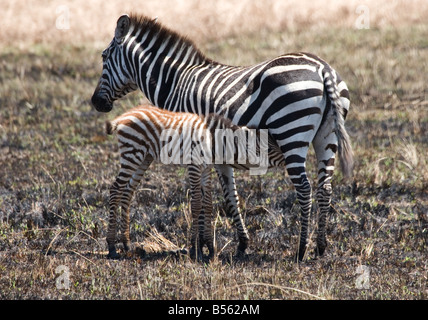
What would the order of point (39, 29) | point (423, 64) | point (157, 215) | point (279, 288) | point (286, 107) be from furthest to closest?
1. point (39, 29)
2. point (423, 64)
3. point (157, 215)
4. point (286, 107)
5. point (279, 288)

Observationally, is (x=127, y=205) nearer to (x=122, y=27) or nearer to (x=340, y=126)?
(x=122, y=27)

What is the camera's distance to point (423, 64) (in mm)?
18594

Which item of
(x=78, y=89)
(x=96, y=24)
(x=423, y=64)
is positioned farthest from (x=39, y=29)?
(x=423, y=64)

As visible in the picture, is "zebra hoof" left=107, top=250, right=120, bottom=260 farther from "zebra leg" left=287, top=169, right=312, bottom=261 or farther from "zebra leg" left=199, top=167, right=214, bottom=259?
"zebra leg" left=287, top=169, right=312, bottom=261

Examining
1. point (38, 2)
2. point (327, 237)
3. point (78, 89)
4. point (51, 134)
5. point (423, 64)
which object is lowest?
point (327, 237)

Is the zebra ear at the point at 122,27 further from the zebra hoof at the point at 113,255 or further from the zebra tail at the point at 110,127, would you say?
the zebra hoof at the point at 113,255

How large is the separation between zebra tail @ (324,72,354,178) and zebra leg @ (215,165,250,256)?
1330mm

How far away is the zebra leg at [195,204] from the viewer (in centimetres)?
770

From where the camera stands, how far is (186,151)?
7.74 meters

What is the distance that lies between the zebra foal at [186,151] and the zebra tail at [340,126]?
707 millimetres

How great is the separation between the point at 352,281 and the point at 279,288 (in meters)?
0.91

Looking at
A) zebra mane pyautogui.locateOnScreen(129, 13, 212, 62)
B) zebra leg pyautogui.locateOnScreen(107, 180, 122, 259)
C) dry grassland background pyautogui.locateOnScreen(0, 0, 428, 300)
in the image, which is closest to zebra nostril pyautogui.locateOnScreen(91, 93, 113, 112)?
zebra mane pyautogui.locateOnScreen(129, 13, 212, 62)

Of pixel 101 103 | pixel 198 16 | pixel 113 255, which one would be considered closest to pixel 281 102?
pixel 113 255

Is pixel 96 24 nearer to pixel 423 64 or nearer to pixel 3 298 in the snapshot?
pixel 423 64
